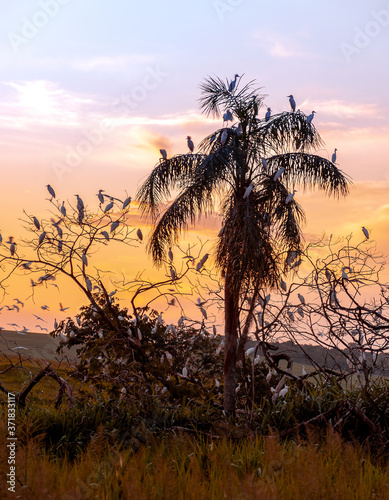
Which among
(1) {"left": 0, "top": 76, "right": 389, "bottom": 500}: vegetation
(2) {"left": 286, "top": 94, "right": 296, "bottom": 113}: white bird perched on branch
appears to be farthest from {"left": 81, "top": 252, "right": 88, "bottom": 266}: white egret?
(2) {"left": 286, "top": 94, "right": 296, "bottom": 113}: white bird perched on branch

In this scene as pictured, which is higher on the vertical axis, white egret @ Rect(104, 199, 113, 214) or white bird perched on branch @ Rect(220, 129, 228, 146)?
white bird perched on branch @ Rect(220, 129, 228, 146)

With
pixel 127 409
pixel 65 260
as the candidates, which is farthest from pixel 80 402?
pixel 65 260

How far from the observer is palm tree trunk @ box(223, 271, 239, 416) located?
11831 mm

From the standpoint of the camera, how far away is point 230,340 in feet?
40.4

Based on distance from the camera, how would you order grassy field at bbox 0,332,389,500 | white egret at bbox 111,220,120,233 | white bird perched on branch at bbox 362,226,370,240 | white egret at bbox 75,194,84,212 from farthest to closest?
white egret at bbox 75,194,84,212 < white egret at bbox 111,220,120,233 < white bird perched on branch at bbox 362,226,370,240 < grassy field at bbox 0,332,389,500

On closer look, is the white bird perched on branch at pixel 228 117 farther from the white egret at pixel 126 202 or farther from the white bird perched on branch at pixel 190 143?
the white egret at pixel 126 202

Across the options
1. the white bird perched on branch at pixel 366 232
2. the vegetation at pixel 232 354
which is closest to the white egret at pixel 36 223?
the vegetation at pixel 232 354

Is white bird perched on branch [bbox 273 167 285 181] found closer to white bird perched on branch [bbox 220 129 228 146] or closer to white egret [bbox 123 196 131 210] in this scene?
white bird perched on branch [bbox 220 129 228 146]

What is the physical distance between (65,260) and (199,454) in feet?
21.3

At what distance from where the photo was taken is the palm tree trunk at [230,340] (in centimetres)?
1183

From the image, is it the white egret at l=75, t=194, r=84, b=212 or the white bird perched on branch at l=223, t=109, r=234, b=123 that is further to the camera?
the white bird perched on branch at l=223, t=109, r=234, b=123

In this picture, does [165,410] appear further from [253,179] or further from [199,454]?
[253,179]

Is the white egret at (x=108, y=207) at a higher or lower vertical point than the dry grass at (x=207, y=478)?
higher

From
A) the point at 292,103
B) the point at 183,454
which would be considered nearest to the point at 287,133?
the point at 292,103
